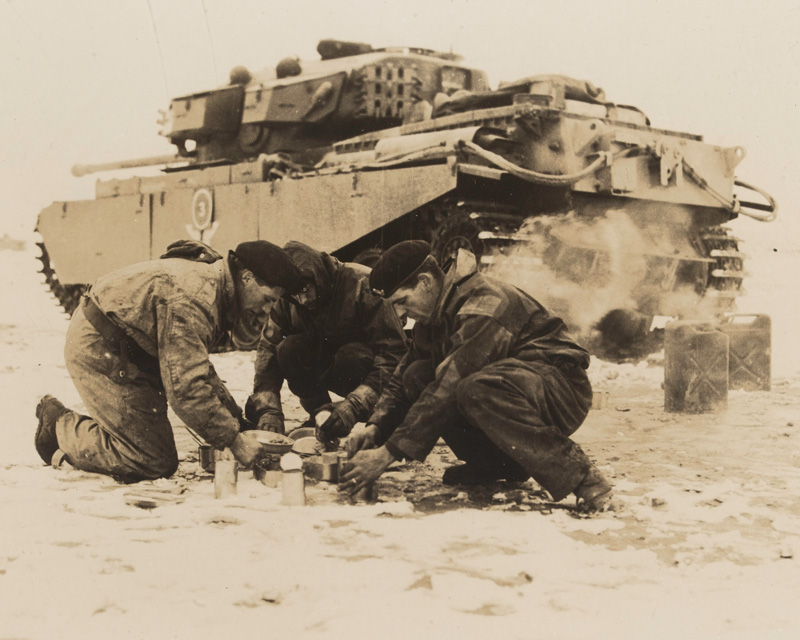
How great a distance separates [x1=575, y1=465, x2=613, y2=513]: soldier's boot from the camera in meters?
4.07

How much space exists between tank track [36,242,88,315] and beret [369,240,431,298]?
10.9 metres

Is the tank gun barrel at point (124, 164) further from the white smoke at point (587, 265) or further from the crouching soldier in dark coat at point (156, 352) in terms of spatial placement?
the crouching soldier in dark coat at point (156, 352)

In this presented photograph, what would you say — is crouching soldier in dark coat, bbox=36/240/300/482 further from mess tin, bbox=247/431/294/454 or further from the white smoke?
the white smoke

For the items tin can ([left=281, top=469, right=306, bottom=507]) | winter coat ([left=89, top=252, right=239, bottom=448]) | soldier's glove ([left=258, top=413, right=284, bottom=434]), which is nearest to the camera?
tin can ([left=281, top=469, right=306, bottom=507])

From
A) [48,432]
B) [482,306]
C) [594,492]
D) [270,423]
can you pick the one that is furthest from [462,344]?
[48,432]

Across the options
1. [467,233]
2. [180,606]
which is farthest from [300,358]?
[467,233]

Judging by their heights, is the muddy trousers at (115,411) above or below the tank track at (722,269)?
below

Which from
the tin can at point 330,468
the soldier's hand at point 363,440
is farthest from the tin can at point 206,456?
the soldier's hand at point 363,440

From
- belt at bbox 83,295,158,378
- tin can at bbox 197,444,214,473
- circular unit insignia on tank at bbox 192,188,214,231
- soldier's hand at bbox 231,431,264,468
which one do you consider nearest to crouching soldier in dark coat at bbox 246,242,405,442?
tin can at bbox 197,444,214,473

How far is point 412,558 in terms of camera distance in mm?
3490

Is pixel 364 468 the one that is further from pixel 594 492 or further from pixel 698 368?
pixel 698 368

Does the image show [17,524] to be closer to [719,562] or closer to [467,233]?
[719,562]

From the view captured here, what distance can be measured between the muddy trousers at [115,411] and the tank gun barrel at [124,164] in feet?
27.4

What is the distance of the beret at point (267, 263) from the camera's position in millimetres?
4637
